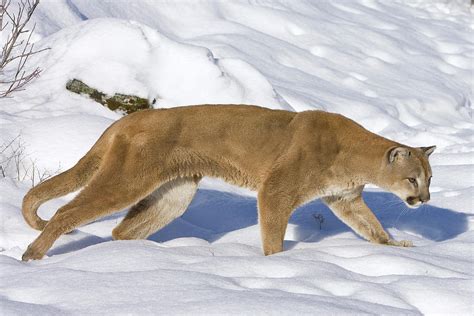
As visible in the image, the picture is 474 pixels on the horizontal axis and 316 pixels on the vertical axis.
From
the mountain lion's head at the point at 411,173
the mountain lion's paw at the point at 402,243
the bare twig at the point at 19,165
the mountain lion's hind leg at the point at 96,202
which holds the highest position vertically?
the mountain lion's hind leg at the point at 96,202

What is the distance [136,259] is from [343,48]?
31.2ft

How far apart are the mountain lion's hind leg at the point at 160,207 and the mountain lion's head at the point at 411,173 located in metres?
1.57

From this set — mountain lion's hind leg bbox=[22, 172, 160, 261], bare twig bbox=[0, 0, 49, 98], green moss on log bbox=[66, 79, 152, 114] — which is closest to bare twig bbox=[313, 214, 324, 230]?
mountain lion's hind leg bbox=[22, 172, 160, 261]

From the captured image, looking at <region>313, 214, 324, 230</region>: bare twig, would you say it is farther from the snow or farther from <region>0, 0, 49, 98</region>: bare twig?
<region>0, 0, 49, 98</region>: bare twig

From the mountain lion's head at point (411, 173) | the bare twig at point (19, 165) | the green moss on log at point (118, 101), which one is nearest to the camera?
the mountain lion's head at point (411, 173)

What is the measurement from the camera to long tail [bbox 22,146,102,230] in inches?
214

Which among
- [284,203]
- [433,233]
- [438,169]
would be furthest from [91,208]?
[438,169]

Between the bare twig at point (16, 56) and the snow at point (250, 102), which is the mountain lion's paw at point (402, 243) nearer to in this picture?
the snow at point (250, 102)

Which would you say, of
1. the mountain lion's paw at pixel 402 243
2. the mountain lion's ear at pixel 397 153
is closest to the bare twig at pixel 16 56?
the mountain lion's ear at pixel 397 153

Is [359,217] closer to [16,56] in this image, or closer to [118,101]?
[118,101]

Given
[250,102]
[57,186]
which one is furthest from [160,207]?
[250,102]

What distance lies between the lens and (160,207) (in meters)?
5.95

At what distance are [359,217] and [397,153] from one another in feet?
2.03

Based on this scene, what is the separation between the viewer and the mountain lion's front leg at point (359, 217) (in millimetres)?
6035
